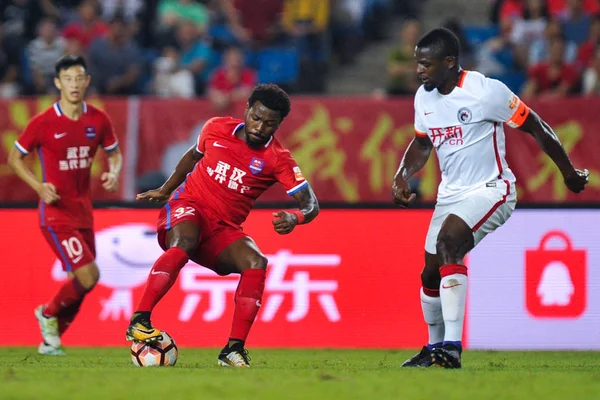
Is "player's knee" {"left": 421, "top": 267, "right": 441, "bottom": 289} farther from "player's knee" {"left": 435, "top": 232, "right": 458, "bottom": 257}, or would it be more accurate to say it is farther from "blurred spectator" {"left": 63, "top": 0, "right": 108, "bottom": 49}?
"blurred spectator" {"left": 63, "top": 0, "right": 108, "bottom": 49}

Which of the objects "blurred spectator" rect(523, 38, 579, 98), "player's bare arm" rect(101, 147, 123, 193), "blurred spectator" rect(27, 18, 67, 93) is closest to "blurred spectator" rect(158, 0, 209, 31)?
"blurred spectator" rect(27, 18, 67, 93)

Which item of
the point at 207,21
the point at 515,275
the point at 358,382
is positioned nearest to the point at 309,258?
the point at 515,275

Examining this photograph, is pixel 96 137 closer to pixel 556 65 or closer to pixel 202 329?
pixel 202 329

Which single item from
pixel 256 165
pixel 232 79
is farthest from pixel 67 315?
pixel 232 79

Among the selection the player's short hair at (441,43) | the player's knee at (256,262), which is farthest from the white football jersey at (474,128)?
the player's knee at (256,262)

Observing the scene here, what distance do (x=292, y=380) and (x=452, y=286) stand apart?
1.60 meters

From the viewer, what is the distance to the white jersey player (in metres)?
7.95

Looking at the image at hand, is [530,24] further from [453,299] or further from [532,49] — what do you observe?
[453,299]

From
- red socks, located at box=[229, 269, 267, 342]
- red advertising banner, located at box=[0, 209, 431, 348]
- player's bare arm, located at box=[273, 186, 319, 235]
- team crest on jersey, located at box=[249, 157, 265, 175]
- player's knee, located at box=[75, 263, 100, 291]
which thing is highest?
team crest on jersey, located at box=[249, 157, 265, 175]

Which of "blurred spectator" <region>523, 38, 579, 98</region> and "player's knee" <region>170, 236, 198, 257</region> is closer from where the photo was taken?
"player's knee" <region>170, 236, 198, 257</region>

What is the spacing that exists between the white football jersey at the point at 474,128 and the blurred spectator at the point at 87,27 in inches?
349

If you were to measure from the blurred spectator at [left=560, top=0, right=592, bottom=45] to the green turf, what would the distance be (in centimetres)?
760

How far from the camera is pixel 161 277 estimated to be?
771cm

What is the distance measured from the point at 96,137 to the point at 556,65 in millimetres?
6941
